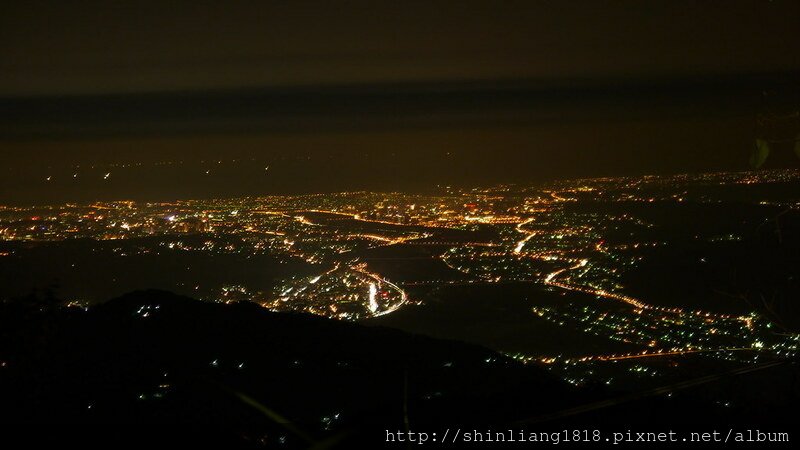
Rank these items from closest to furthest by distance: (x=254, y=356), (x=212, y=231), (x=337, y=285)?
(x=254, y=356), (x=337, y=285), (x=212, y=231)

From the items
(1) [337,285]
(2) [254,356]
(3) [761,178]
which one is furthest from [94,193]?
(2) [254,356]

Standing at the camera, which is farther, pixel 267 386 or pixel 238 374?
pixel 238 374

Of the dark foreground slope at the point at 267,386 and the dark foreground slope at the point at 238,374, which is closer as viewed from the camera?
the dark foreground slope at the point at 267,386

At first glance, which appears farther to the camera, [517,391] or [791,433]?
[517,391]

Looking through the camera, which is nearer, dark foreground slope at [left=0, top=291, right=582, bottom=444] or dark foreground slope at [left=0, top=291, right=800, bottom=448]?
dark foreground slope at [left=0, top=291, right=800, bottom=448]

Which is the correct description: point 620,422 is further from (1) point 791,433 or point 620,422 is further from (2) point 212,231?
(2) point 212,231

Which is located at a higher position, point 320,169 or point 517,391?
point 320,169

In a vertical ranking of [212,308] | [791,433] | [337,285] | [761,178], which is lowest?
[791,433]

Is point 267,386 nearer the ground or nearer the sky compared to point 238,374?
nearer the ground
